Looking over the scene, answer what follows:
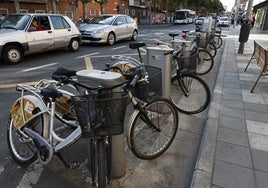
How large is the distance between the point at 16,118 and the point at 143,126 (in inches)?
61.1

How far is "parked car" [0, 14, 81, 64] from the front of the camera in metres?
7.29

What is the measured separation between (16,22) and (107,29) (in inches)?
184

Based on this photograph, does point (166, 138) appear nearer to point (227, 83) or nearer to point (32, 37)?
point (227, 83)

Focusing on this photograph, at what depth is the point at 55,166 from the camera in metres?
2.66

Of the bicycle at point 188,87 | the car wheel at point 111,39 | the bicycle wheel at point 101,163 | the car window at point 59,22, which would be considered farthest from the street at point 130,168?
the car wheel at point 111,39

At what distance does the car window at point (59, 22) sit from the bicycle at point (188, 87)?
630cm

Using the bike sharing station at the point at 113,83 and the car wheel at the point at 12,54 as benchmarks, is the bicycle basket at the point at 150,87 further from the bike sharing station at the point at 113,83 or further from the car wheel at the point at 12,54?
the car wheel at the point at 12,54

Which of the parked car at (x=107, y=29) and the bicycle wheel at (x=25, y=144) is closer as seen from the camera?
the bicycle wheel at (x=25, y=144)

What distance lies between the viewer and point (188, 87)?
4051mm

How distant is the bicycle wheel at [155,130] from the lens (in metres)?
2.67

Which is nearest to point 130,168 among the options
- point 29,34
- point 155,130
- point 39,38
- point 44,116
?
point 155,130

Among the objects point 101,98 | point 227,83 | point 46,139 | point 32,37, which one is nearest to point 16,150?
point 46,139

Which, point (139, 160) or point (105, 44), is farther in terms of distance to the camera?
point (105, 44)

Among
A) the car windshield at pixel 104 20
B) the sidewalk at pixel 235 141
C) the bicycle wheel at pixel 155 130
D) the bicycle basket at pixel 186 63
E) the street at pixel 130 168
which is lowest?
the street at pixel 130 168
